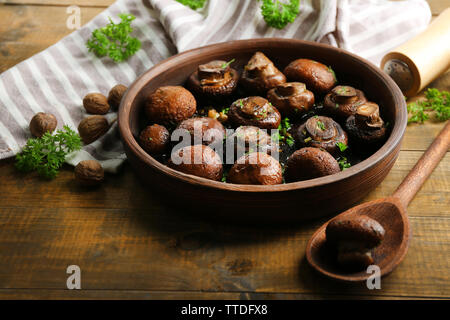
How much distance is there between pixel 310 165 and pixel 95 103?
1454 millimetres

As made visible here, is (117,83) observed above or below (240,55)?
below

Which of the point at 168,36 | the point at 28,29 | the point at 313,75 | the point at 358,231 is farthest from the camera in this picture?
the point at 28,29

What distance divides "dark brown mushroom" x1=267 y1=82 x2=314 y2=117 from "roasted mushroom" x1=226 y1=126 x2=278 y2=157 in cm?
28

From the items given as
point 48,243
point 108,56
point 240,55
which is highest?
point 240,55

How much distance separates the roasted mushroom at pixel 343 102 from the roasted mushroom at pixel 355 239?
767mm

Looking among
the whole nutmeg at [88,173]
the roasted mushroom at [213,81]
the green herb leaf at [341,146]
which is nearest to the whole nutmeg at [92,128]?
the whole nutmeg at [88,173]

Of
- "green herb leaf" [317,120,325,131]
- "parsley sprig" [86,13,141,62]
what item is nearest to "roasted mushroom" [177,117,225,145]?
"green herb leaf" [317,120,325,131]

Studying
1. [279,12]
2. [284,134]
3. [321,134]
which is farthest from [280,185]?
[279,12]

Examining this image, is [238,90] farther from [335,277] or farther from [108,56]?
[335,277]

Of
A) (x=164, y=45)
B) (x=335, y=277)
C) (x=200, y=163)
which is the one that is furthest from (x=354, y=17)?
(x=335, y=277)

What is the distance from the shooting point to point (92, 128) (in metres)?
2.74

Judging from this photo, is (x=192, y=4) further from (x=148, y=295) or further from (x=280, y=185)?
(x=148, y=295)

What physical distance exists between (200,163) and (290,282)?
2.13ft

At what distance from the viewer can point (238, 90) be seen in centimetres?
281
